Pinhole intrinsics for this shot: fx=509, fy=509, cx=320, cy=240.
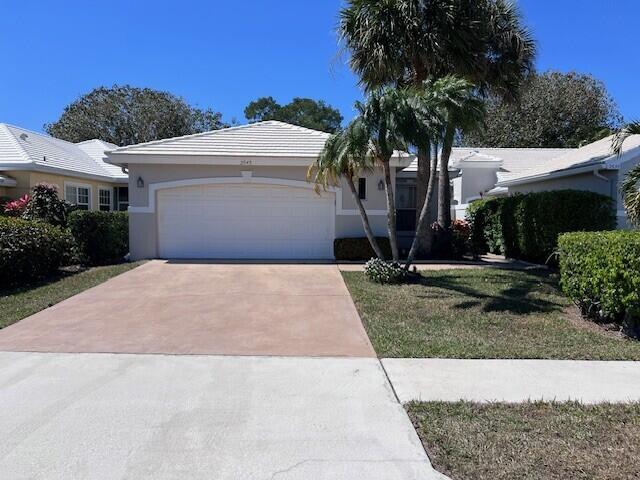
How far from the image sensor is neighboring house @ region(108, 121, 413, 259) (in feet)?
51.6

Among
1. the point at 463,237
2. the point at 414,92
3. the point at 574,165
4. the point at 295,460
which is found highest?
the point at 414,92

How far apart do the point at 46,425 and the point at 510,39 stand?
50.5 feet

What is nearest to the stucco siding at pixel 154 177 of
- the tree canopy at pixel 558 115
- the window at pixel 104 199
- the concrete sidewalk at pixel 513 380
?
the window at pixel 104 199

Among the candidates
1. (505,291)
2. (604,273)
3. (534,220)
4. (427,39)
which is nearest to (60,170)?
(427,39)

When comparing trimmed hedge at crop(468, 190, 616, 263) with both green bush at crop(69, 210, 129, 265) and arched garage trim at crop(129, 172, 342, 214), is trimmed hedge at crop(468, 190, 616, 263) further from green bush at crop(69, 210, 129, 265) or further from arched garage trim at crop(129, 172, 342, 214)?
green bush at crop(69, 210, 129, 265)

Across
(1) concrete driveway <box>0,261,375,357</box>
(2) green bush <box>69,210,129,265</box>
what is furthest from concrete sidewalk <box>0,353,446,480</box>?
(2) green bush <box>69,210,129,265</box>

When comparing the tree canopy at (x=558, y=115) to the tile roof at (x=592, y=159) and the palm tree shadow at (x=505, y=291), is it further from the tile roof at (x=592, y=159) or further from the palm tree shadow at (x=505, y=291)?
the palm tree shadow at (x=505, y=291)

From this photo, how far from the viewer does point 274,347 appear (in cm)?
691

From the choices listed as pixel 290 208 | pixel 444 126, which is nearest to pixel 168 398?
pixel 444 126

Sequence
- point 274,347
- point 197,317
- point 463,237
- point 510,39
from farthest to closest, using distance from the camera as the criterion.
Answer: point 463,237, point 510,39, point 197,317, point 274,347

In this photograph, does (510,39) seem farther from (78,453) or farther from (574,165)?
(78,453)

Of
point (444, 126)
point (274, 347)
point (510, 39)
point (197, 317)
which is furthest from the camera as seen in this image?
point (510, 39)

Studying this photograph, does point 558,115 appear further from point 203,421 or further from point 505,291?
point 203,421

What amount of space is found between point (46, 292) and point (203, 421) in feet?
25.5
